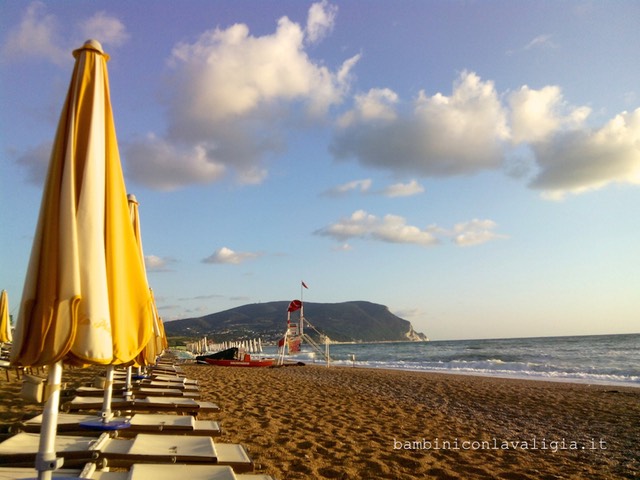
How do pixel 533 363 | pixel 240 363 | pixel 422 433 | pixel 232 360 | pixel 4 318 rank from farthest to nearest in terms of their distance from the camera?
pixel 533 363 → pixel 232 360 → pixel 240 363 → pixel 4 318 → pixel 422 433

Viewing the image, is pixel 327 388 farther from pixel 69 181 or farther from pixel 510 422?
pixel 69 181

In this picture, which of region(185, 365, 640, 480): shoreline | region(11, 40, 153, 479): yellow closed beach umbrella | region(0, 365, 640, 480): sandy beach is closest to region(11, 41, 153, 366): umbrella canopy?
region(11, 40, 153, 479): yellow closed beach umbrella

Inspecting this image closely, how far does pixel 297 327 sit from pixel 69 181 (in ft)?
84.4

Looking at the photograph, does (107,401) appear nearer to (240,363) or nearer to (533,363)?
(240,363)

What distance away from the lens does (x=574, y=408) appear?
1211 cm

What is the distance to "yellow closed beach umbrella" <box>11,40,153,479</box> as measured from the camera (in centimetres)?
242

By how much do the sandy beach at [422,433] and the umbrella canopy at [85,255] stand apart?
3.21m

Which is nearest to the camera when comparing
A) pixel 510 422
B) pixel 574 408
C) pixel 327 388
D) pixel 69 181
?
pixel 69 181

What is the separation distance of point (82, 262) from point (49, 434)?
1011 millimetres

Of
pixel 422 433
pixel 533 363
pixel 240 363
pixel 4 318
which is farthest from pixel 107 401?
pixel 533 363

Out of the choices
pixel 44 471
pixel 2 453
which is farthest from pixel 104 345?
pixel 2 453

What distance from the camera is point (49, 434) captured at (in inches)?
99.9

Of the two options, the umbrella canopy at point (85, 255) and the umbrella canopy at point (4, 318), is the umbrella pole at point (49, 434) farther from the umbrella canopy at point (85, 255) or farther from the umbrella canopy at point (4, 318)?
the umbrella canopy at point (4, 318)

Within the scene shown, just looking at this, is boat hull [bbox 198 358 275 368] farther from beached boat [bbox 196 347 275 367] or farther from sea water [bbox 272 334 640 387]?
sea water [bbox 272 334 640 387]
